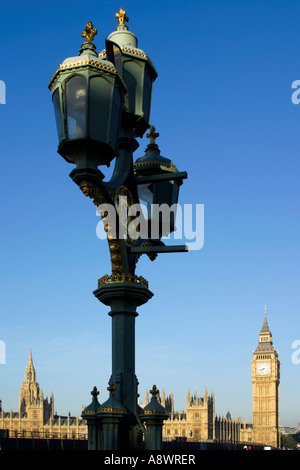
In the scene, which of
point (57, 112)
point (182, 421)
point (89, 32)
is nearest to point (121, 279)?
point (57, 112)

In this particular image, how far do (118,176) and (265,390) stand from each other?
150563 mm

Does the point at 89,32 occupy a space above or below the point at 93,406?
above

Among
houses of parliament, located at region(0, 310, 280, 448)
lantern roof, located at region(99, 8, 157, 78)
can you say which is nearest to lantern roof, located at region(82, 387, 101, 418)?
lantern roof, located at region(99, 8, 157, 78)

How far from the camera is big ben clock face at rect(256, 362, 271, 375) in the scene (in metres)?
152

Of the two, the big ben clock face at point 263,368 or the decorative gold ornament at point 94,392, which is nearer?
the decorative gold ornament at point 94,392

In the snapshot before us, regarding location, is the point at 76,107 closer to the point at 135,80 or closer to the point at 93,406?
the point at 135,80

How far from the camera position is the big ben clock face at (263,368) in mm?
151500

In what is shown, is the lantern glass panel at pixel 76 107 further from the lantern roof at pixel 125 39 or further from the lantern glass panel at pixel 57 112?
the lantern roof at pixel 125 39

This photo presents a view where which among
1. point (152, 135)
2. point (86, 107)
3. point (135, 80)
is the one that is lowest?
point (86, 107)

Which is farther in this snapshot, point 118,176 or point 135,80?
point 135,80

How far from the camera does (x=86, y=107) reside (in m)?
5.49

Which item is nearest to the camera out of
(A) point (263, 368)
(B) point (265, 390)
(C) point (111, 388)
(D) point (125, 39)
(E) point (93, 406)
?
(C) point (111, 388)

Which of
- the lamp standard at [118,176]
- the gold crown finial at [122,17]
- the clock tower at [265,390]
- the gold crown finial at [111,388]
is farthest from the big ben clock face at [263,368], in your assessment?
the gold crown finial at [111,388]
